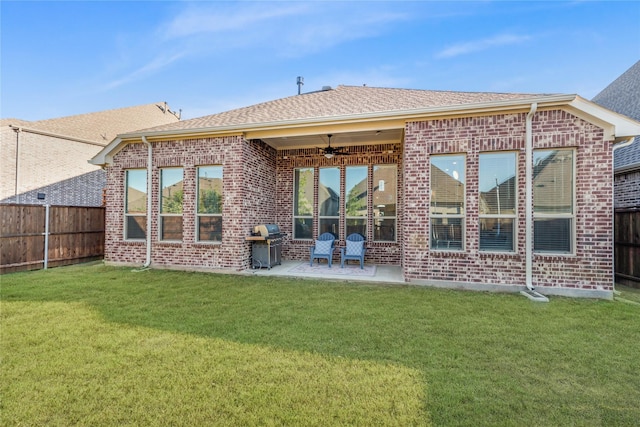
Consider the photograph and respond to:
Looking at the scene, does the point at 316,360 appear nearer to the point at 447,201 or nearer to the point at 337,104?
the point at 447,201

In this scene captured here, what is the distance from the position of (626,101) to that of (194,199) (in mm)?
14458

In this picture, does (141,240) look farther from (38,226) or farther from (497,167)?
(497,167)

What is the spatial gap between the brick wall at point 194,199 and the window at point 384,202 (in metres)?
3.35

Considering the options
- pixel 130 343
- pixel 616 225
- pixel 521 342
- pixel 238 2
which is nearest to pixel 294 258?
pixel 130 343

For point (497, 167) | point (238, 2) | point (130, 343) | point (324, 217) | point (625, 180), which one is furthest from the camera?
point (324, 217)

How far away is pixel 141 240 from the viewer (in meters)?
7.66

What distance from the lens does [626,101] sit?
9664mm

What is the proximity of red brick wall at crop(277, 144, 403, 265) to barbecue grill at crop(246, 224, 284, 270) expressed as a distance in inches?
54.4

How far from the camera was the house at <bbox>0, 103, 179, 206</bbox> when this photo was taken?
11609 millimetres

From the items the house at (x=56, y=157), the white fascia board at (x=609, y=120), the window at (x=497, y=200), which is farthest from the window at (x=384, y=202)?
the house at (x=56, y=157)

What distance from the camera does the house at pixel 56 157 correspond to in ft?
38.1

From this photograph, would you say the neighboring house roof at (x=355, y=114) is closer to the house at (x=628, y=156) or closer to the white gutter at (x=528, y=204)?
the white gutter at (x=528, y=204)

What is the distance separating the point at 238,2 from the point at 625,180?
35.5ft

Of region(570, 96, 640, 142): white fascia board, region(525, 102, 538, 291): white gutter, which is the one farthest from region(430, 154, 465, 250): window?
region(570, 96, 640, 142): white fascia board
